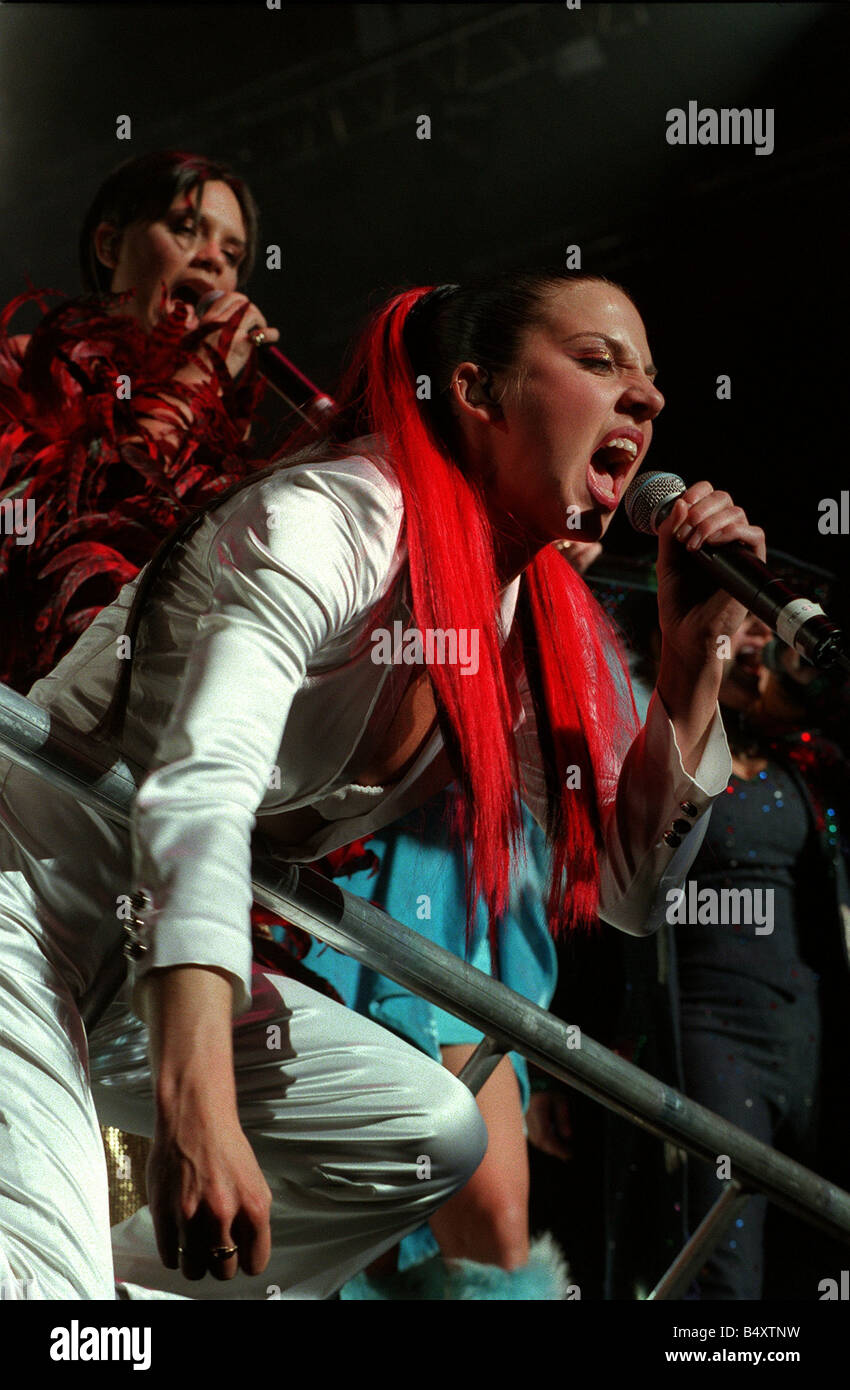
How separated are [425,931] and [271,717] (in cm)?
106

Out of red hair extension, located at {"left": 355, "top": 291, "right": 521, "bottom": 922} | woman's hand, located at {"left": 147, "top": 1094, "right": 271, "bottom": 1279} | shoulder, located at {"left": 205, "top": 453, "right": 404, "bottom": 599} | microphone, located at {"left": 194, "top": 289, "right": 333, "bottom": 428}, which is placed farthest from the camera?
microphone, located at {"left": 194, "top": 289, "right": 333, "bottom": 428}

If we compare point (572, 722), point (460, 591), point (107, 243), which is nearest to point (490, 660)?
point (460, 591)

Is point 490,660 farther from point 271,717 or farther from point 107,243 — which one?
point 107,243

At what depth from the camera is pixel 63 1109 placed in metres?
1.06

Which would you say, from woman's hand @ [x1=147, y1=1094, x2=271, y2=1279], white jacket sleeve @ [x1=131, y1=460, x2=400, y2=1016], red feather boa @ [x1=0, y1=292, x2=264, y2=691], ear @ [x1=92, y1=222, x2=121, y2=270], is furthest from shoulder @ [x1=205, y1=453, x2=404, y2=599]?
ear @ [x1=92, y1=222, x2=121, y2=270]

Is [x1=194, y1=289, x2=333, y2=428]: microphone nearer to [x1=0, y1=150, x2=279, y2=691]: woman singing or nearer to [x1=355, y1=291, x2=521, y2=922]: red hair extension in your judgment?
[x1=0, y1=150, x2=279, y2=691]: woman singing

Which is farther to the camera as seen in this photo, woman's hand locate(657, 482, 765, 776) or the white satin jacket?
woman's hand locate(657, 482, 765, 776)

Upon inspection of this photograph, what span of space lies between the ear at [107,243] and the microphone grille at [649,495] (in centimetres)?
116

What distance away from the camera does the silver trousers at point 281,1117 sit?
A: 106 cm

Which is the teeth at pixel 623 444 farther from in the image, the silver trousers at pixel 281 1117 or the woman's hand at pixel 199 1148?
the woman's hand at pixel 199 1148

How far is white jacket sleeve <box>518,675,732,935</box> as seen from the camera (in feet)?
4.44

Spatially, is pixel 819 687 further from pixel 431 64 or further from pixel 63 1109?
pixel 63 1109

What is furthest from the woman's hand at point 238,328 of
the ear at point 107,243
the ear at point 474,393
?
the ear at point 474,393

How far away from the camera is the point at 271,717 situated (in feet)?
3.16
